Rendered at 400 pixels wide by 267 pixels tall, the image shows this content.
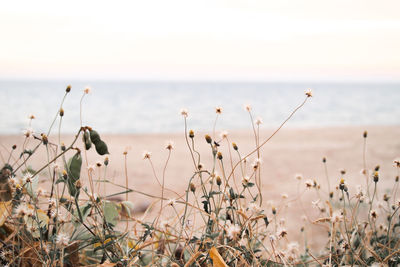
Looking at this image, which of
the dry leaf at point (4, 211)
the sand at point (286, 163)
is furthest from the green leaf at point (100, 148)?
the sand at point (286, 163)

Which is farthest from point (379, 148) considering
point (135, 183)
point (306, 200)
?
point (135, 183)

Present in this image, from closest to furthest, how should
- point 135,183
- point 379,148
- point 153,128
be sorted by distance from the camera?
point 135,183
point 379,148
point 153,128

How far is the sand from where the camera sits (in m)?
4.45

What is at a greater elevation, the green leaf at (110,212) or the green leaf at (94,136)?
the green leaf at (94,136)

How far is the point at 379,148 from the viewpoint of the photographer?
809 cm

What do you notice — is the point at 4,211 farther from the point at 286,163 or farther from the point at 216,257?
the point at 286,163

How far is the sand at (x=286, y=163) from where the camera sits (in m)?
4.45

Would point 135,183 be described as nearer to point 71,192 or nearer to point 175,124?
point 71,192

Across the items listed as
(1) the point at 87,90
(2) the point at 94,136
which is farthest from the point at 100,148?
(1) the point at 87,90

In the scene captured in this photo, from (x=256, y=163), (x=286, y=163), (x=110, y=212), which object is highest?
(x=256, y=163)

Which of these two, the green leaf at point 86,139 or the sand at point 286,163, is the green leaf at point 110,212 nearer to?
the green leaf at point 86,139

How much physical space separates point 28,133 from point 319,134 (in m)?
11.0

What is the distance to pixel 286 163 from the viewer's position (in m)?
7.04

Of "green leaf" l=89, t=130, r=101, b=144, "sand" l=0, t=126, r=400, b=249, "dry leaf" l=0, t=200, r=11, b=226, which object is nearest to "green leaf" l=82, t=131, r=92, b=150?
"green leaf" l=89, t=130, r=101, b=144
